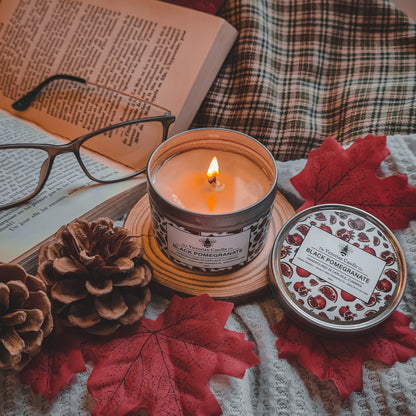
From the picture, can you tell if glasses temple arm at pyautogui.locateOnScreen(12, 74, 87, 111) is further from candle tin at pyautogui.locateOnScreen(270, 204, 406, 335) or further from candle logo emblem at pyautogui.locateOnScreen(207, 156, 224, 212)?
candle tin at pyautogui.locateOnScreen(270, 204, 406, 335)

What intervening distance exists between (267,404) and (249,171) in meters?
0.27

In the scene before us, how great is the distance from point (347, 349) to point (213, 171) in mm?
254

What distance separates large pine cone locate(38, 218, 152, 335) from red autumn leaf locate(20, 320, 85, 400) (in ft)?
0.10

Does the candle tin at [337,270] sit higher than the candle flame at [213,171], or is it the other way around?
the candle flame at [213,171]

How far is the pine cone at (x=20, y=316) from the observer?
1.14ft

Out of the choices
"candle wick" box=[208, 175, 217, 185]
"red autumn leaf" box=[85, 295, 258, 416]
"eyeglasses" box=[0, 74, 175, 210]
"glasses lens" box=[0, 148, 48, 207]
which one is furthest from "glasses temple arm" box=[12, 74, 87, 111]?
"red autumn leaf" box=[85, 295, 258, 416]

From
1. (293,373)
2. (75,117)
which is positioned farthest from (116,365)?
(75,117)

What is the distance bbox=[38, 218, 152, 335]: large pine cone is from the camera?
0.39 metres

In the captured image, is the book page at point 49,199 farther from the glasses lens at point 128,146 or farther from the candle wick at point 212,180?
the candle wick at point 212,180

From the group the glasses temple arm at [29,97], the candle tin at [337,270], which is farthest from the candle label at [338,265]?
the glasses temple arm at [29,97]

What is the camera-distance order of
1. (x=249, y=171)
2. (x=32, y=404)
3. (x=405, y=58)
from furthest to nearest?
1. (x=405, y=58)
2. (x=249, y=171)
3. (x=32, y=404)

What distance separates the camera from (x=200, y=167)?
1.64ft

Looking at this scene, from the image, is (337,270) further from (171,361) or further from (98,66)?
(98,66)

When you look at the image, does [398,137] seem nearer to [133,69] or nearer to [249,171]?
[249,171]
